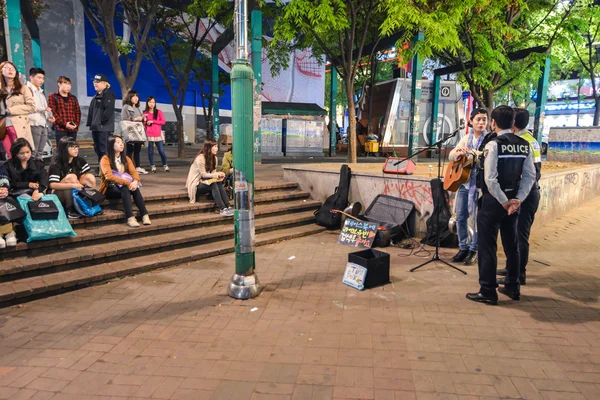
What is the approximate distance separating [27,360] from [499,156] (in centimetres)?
482

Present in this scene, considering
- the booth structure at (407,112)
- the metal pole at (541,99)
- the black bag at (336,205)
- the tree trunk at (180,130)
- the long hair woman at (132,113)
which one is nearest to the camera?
the black bag at (336,205)

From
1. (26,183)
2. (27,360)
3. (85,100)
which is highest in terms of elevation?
(85,100)

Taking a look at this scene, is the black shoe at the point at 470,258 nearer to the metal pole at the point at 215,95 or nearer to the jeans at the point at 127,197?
the jeans at the point at 127,197

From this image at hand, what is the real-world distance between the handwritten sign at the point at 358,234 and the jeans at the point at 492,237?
2.62 metres

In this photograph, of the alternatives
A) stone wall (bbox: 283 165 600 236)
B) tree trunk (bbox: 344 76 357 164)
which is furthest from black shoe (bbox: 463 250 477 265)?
tree trunk (bbox: 344 76 357 164)

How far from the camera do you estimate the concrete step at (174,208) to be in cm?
629

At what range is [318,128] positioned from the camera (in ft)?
72.3

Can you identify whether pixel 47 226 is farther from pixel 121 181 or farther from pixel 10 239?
pixel 121 181

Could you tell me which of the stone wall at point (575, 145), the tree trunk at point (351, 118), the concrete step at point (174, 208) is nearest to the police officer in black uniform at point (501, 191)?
the concrete step at point (174, 208)

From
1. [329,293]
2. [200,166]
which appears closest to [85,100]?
[200,166]

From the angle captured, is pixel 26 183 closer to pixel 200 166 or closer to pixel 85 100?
pixel 200 166

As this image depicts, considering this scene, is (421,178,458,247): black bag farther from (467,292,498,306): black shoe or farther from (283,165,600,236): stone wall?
(467,292,498,306): black shoe

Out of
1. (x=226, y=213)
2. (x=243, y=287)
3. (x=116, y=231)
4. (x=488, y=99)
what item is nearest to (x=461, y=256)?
(x=243, y=287)

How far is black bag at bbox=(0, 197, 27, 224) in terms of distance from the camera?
5.01 metres
